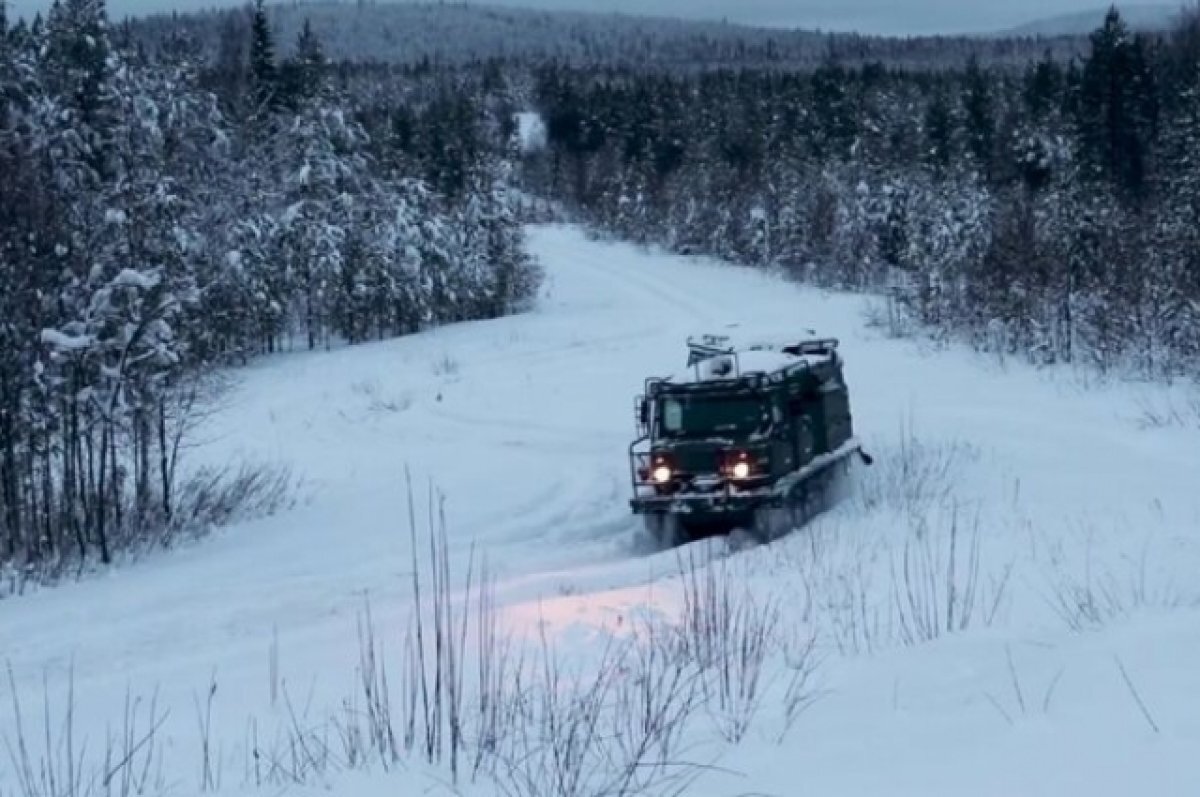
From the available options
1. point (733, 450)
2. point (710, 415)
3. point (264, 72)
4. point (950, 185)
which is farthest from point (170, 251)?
point (950, 185)

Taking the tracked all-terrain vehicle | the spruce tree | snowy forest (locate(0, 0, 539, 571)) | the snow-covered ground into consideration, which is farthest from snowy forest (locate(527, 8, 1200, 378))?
the spruce tree

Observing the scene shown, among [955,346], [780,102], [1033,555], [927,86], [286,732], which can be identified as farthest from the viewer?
[927,86]

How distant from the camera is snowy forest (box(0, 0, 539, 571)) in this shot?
16.1 metres

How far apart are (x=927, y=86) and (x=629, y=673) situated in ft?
330

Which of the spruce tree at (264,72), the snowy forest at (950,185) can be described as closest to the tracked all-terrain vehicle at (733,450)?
the snowy forest at (950,185)

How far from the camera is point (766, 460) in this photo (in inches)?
640

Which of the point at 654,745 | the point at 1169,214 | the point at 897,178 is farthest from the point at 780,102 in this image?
the point at 654,745

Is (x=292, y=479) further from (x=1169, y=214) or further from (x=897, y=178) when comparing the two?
(x=897, y=178)

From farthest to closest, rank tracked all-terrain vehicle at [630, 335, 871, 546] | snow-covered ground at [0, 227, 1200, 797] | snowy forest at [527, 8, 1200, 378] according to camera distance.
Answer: snowy forest at [527, 8, 1200, 378], tracked all-terrain vehicle at [630, 335, 871, 546], snow-covered ground at [0, 227, 1200, 797]

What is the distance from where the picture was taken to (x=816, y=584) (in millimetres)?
11281

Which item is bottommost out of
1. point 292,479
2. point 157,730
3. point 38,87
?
point 292,479

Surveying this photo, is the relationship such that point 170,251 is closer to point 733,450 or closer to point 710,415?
point 710,415

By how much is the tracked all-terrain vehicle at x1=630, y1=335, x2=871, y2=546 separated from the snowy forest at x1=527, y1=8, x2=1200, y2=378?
36.7 ft

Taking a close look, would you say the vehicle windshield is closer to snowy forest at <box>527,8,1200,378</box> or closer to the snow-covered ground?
the snow-covered ground
